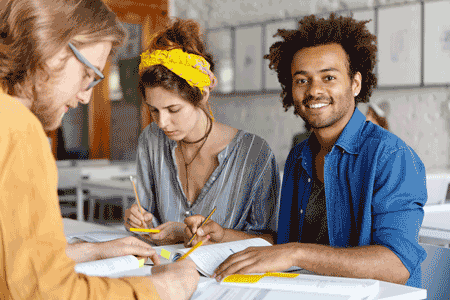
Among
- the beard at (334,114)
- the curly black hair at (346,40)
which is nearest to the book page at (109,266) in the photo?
the beard at (334,114)

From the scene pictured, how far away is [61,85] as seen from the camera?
2.59ft

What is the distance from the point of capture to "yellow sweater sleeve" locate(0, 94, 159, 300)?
63 centimetres

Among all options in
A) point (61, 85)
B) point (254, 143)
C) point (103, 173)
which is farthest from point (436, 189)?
point (103, 173)

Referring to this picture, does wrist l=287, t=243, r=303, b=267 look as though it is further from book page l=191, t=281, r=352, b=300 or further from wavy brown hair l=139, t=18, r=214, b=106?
wavy brown hair l=139, t=18, r=214, b=106

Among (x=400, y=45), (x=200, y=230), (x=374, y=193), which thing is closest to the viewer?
(x=374, y=193)

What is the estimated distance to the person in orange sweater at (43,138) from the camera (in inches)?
24.8

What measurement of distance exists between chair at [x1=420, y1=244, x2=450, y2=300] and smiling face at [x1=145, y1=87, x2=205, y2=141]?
0.92 meters

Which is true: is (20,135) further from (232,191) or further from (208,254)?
(232,191)

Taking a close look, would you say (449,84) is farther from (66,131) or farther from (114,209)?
(66,131)

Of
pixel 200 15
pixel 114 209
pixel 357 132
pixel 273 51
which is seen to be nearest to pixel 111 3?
pixel 200 15

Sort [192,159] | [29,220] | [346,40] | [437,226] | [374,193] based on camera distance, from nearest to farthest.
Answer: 1. [29,220]
2. [374,193]
3. [346,40]
4. [192,159]
5. [437,226]

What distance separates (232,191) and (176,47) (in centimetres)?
58

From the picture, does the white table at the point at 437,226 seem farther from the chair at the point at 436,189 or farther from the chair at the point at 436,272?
the chair at the point at 436,272

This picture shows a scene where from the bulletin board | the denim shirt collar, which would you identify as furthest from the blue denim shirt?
the bulletin board
